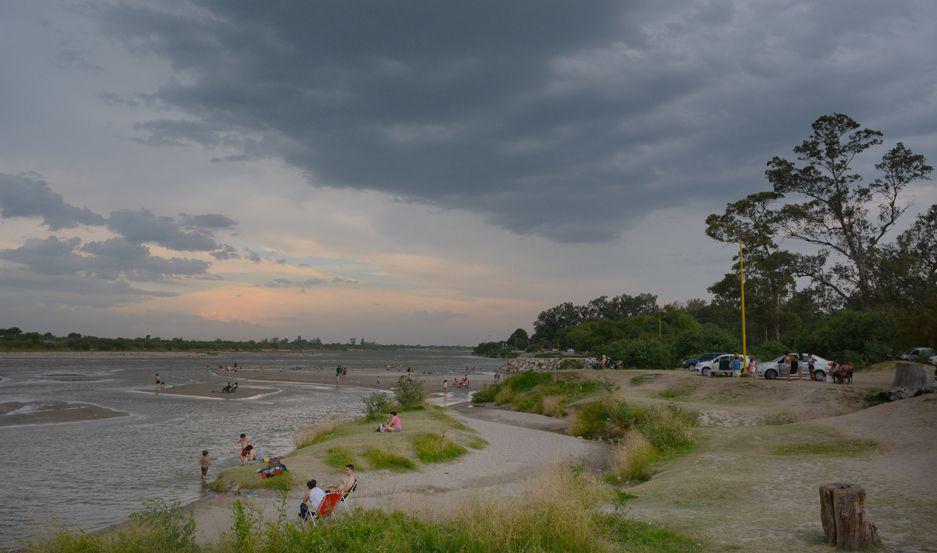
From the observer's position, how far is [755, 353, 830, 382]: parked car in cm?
3591

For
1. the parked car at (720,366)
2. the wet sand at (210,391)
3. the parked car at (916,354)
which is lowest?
the wet sand at (210,391)

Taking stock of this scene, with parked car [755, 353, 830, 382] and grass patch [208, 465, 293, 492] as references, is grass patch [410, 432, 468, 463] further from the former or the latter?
parked car [755, 353, 830, 382]

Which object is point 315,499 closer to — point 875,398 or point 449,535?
point 449,535

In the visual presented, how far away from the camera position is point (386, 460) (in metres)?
20.2

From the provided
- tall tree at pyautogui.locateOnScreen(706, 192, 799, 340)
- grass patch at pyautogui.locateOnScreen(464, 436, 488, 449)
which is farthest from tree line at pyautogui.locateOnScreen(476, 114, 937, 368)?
grass patch at pyautogui.locateOnScreen(464, 436, 488, 449)

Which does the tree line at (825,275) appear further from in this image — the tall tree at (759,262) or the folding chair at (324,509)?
the folding chair at (324,509)

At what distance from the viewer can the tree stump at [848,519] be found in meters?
8.84

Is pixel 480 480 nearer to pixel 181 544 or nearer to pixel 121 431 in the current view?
pixel 181 544

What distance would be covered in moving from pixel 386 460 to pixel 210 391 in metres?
42.3

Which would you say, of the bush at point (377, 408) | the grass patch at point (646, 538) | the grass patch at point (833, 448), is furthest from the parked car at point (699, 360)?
the grass patch at point (646, 538)

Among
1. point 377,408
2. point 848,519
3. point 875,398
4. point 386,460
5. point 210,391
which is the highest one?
point 875,398

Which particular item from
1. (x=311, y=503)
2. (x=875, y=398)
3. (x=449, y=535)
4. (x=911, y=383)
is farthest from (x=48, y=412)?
(x=911, y=383)

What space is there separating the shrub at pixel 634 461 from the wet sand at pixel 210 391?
40.0 m

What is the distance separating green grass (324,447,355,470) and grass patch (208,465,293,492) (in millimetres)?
1829
